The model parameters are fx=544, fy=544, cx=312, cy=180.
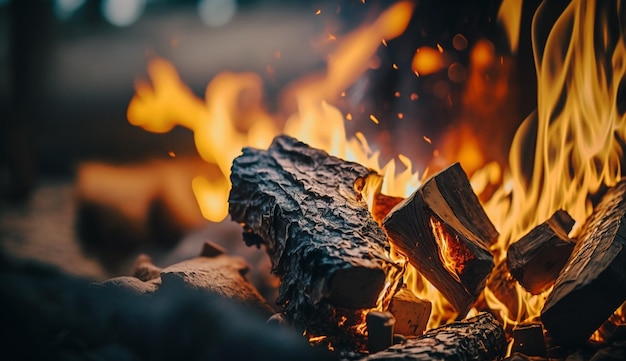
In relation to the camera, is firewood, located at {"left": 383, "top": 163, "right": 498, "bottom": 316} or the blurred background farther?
the blurred background

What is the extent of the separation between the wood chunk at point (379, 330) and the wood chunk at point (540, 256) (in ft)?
2.31

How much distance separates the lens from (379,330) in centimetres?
174

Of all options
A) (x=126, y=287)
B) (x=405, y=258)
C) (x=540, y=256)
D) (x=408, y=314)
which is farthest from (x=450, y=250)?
(x=126, y=287)

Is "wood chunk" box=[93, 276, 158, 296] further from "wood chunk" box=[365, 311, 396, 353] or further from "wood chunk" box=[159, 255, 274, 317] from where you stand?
"wood chunk" box=[365, 311, 396, 353]

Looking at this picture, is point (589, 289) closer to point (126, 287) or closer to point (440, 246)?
point (440, 246)

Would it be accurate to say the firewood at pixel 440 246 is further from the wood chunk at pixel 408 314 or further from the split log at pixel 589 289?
the split log at pixel 589 289

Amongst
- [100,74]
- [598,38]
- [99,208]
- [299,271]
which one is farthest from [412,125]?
[100,74]

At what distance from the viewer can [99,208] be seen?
11.9 feet

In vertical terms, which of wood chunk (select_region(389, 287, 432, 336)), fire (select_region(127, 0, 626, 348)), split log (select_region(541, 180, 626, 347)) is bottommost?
wood chunk (select_region(389, 287, 432, 336))

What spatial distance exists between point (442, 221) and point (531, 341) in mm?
522

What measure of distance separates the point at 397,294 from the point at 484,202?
2.79ft

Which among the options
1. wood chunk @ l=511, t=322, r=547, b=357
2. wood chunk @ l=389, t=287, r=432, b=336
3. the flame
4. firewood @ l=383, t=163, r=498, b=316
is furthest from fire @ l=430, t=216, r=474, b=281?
the flame

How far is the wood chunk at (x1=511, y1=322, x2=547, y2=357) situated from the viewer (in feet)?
6.32

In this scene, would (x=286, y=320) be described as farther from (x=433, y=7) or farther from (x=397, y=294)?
(x=433, y=7)
